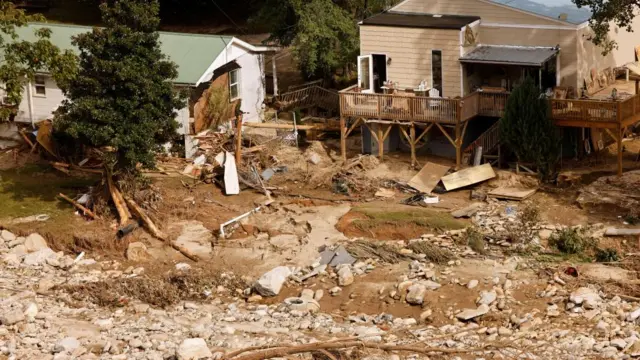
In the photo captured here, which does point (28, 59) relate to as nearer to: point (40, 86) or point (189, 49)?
point (40, 86)

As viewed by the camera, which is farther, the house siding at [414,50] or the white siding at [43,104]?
the white siding at [43,104]

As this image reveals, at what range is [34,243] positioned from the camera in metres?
37.9

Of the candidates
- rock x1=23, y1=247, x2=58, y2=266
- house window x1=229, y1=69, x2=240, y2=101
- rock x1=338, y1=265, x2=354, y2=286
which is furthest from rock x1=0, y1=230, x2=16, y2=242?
house window x1=229, y1=69, x2=240, y2=101

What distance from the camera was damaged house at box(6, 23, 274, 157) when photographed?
45031 millimetres

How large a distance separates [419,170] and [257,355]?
1468 cm

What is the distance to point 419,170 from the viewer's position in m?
41.7

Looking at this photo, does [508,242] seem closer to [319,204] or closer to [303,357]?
[319,204]

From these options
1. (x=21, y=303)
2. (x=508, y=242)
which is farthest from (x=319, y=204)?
(x=21, y=303)

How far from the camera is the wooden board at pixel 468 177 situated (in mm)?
39469

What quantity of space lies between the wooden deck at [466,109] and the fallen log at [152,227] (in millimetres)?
8291

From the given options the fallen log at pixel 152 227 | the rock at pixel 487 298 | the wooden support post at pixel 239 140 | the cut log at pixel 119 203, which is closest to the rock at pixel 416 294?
the rock at pixel 487 298

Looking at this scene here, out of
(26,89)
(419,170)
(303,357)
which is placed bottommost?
(303,357)

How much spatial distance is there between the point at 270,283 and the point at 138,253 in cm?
515

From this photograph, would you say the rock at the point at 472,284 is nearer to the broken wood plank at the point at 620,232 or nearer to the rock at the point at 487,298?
the rock at the point at 487,298
